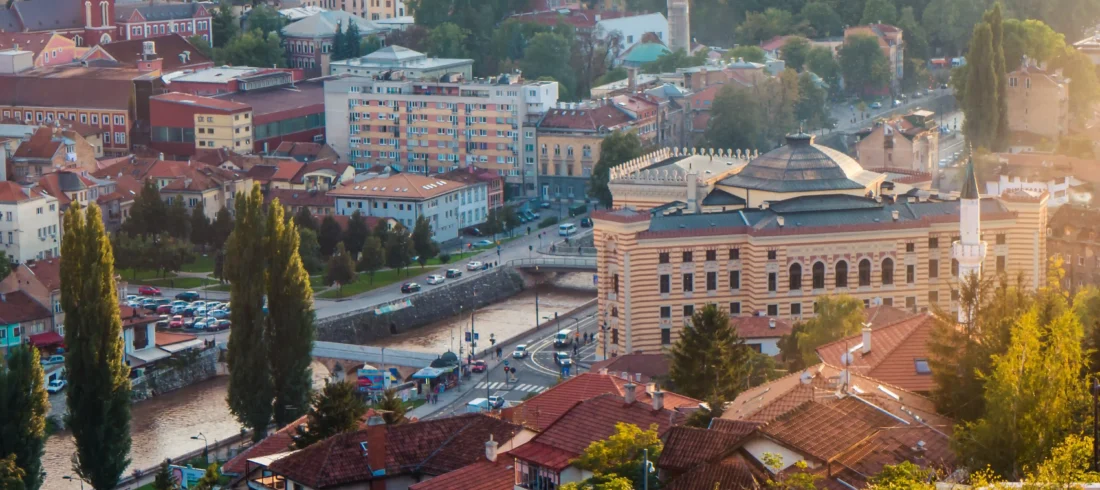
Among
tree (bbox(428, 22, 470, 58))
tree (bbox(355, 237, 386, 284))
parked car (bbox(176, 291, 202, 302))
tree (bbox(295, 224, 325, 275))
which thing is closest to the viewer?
parked car (bbox(176, 291, 202, 302))

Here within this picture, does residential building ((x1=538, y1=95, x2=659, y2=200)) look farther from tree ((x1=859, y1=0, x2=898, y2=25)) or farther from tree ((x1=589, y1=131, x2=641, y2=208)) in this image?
tree ((x1=859, y1=0, x2=898, y2=25))

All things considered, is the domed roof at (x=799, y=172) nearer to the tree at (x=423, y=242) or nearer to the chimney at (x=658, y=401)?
the tree at (x=423, y=242)

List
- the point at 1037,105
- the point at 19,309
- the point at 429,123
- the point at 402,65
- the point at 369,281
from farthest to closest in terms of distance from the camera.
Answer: the point at 402,65, the point at 429,123, the point at 1037,105, the point at 369,281, the point at 19,309

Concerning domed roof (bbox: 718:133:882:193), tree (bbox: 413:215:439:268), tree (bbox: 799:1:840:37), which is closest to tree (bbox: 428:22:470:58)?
tree (bbox: 799:1:840:37)

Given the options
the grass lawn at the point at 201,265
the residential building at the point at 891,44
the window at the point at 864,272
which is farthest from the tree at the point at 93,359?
the residential building at the point at 891,44

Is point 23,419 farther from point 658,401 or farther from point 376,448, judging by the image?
point 658,401

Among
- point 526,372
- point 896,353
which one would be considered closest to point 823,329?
point 896,353
